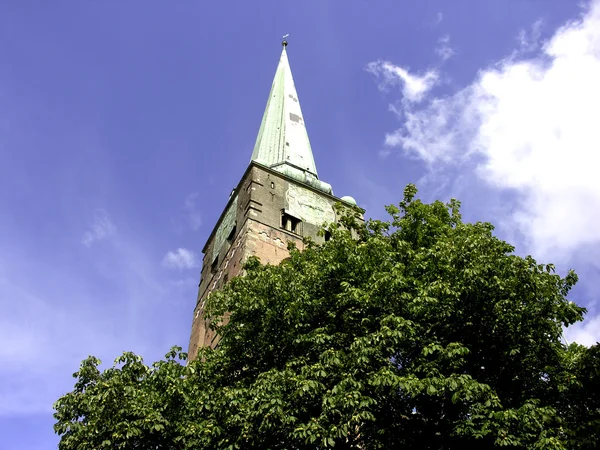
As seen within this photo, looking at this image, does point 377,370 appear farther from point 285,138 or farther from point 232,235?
point 285,138

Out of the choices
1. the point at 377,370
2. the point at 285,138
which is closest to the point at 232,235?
the point at 285,138

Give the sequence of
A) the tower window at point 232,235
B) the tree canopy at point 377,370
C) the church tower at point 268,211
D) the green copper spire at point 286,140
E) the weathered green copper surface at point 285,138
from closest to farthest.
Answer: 1. the tree canopy at point 377,370
2. the church tower at point 268,211
3. the tower window at point 232,235
4. the green copper spire at point 286,140
5. the weathered green copper surface at point 285,138

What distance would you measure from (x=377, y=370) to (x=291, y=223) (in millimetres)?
15029

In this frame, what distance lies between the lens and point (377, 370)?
36.7 feet

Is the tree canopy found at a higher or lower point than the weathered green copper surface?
lower

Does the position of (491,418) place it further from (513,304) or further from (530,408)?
(513,304)

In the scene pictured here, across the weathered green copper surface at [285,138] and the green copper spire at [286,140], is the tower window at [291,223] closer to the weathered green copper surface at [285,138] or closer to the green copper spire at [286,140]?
the green copper spire at [286,140]

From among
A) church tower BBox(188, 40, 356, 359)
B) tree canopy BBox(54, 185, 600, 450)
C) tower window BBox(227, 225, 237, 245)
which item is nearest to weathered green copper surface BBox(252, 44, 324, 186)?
church tower BBox(188, 40, 356, 359)

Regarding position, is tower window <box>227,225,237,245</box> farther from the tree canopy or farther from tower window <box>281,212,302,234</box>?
the tree canopy

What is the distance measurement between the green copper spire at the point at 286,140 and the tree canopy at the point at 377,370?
1536 cm

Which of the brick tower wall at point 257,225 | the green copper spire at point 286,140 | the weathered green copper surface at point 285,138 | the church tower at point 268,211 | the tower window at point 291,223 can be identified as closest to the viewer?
the brick tower wall at point 257,225

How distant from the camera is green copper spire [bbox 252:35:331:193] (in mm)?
29000

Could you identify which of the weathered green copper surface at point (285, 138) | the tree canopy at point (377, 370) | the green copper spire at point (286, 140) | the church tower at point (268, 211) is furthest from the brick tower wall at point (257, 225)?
the tree canopy at point (377, 370)

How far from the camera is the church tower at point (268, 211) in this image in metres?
24.2
